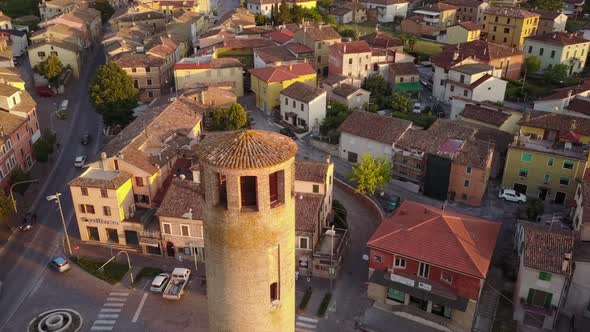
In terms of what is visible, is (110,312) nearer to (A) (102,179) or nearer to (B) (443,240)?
(A) (102,179)

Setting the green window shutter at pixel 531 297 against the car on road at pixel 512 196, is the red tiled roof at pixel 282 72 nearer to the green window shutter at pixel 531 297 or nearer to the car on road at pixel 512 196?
the car on road at pixel 512 196

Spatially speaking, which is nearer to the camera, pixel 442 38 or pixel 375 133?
pixel 375 133

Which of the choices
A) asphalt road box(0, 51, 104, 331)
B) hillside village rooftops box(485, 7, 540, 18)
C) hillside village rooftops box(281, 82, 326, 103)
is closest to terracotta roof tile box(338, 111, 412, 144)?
hillside village rooftops box(281, 82, 326, 103)

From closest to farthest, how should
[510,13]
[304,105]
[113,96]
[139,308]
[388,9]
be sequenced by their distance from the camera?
1. [139,308]
2. [304,105]
3. [113,96]
4. [510,13]
5. [388,9]

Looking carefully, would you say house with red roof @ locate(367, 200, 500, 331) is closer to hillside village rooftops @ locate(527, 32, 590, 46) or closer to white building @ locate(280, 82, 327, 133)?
white building @ locate(280, 82, 327, 133)

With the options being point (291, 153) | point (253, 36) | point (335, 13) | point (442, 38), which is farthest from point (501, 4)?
point (291, 153)

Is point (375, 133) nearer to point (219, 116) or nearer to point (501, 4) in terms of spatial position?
point (219, 116)

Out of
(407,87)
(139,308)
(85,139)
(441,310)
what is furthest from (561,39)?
(139,308)
